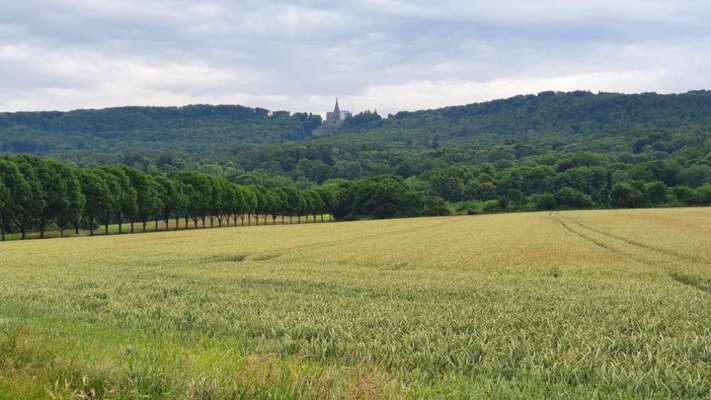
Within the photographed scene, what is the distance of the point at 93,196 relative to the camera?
90.6m

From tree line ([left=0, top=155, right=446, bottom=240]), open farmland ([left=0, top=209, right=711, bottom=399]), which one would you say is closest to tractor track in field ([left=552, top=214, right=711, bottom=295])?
open farmland ([left=0, top=209, right=711, bottom=399])

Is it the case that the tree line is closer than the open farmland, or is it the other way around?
the open farmland

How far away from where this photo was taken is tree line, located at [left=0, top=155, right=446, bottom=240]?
82562mm

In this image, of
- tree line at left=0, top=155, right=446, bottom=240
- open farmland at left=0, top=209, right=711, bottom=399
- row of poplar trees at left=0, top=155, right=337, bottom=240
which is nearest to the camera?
open farmland at left=0, top=209, right=711, bottom=399

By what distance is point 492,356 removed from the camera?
10.1 metres

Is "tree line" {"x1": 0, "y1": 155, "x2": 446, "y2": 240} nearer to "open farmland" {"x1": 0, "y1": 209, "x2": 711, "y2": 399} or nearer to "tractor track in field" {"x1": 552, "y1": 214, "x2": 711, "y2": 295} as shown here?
"open farmland" {"x1": 0, "y1": 209, "x2": 711, "y2": 399}

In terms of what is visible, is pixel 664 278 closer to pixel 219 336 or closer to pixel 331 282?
pixel 331 282

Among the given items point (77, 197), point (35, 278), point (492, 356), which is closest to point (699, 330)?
point (492, 356)

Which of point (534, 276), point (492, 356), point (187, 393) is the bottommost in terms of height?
point (534, 276)

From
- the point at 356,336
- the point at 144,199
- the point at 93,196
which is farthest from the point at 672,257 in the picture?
the point at 144,199

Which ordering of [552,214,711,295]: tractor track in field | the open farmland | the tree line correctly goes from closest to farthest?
the open farmland
[552,214,711,295]: tractor track in field
the tree line

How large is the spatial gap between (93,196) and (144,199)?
11739 mm

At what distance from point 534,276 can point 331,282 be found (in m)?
9.90

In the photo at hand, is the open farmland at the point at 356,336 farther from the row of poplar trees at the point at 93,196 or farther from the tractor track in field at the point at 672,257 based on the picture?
→ the row of poplar trees at the point at 93,196
